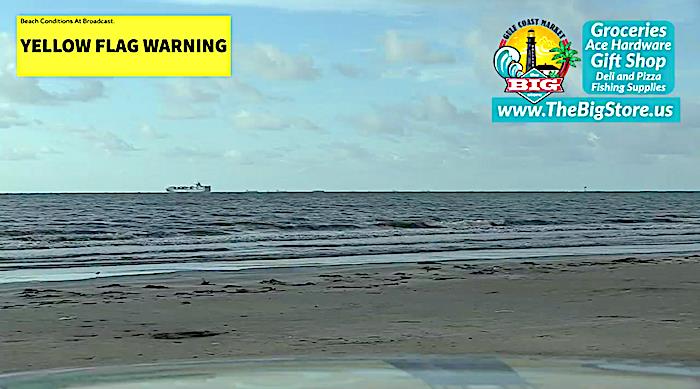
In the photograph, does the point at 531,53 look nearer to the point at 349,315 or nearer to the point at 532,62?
the point at 532,62

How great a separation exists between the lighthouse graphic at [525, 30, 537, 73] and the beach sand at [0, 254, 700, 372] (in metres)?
4.01

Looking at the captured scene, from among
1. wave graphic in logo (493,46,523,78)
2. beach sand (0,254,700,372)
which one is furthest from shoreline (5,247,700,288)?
wave graphic in logo (493,46,523,78)

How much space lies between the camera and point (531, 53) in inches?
634

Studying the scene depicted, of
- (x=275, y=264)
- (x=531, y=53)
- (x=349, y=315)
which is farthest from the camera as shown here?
(x=531, y=53)

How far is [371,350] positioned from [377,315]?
2.10 metres

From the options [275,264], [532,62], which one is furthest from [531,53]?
[275,264]

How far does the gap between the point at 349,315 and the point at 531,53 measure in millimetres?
8897

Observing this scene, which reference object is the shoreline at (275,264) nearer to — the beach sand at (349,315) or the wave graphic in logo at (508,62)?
the beach sand at (349,315)

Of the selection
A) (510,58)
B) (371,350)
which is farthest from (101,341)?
(510,58)

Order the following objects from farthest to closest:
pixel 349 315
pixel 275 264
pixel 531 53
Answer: pixel 531 53, pixel 275 264, pixel 349 315

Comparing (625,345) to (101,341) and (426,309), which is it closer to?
(426,309)

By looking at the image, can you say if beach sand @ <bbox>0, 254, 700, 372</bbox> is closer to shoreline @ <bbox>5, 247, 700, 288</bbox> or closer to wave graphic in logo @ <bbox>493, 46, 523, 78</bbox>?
shoreline @ <bbox>5, 247, 700, 288</bbox>

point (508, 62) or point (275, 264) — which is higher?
point (508, 62)

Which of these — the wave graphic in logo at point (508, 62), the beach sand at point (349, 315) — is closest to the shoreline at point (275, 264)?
the beach sand at point (349, 315)
